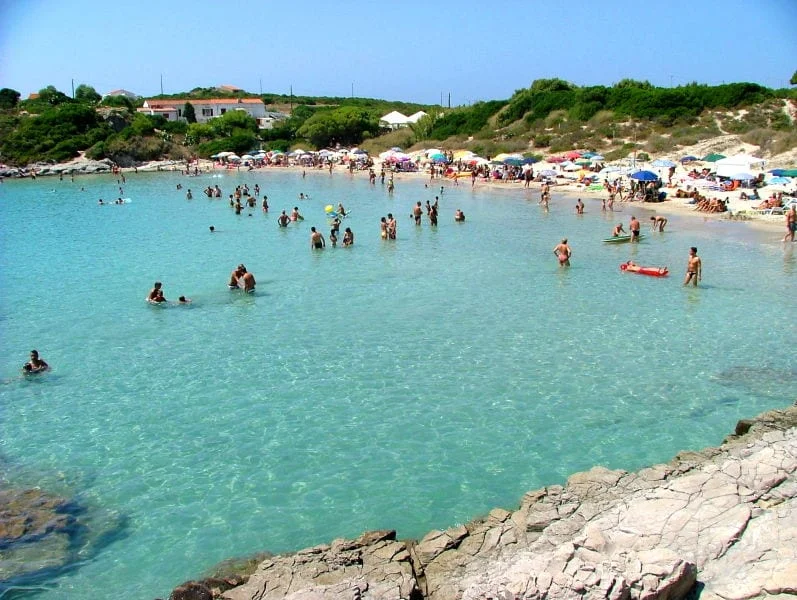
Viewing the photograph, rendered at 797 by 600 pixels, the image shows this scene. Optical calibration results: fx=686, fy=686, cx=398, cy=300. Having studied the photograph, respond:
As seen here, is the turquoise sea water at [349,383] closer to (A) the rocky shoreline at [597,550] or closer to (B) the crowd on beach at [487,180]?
(B) the crowd on beach at [487,180]

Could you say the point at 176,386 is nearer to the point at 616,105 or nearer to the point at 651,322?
the point at 651,322

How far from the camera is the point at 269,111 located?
104750 mm

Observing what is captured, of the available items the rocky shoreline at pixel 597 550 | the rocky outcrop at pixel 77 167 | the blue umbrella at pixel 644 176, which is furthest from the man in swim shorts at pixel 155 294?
the rocky outcrop at pixel 77 167

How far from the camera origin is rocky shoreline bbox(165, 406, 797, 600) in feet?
18.7

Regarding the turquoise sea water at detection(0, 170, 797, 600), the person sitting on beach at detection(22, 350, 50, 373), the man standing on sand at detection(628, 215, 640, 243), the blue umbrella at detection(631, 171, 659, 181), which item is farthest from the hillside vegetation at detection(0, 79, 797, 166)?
the person sitting on beach at detection(22, 350, 50, 373)

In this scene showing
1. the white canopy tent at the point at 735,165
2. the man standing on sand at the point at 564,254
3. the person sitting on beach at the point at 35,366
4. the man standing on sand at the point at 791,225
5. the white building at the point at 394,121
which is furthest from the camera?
the white building at the point at 394,121

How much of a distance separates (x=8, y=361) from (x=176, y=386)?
4.06m

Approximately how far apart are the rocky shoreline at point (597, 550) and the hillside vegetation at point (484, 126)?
37.1 m

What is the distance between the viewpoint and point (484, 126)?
209 ft

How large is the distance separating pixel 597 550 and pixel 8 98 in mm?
Result: 93019

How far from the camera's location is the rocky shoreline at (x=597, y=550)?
18.7 ft

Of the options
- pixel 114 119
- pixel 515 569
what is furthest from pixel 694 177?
pixel 114 119

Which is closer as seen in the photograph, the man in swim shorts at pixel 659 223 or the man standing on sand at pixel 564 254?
the man standing on sand at pixel 564 254

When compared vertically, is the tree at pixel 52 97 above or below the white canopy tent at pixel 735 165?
above
